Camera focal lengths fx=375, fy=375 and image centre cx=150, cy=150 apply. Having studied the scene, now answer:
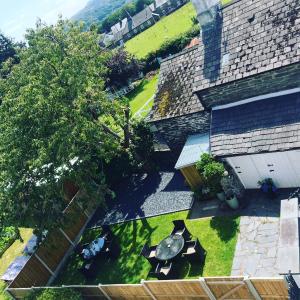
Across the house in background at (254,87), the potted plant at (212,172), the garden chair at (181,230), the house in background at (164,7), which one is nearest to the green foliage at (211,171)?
the potted plant at (212,172)

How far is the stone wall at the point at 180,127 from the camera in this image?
2364 cm

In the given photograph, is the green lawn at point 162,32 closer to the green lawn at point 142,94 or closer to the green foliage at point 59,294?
the green lawn at point 142,94

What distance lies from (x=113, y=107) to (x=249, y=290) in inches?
581

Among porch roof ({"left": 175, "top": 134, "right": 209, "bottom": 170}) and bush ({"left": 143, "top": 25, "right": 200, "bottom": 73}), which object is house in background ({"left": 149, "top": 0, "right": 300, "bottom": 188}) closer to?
porch roof ({"left": 175, "top": 134, "right": 209, "bottom": 170})

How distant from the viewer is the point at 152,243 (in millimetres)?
21484

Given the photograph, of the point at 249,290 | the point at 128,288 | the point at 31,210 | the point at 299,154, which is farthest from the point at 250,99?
the point at 31,210

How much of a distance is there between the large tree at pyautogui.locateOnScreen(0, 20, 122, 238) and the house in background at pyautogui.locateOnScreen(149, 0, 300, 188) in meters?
7.01

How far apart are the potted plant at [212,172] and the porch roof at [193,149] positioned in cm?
135

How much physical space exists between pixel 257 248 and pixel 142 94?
33.6 meters

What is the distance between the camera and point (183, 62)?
2597 centimetres

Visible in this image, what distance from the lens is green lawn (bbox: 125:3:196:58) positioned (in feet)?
246

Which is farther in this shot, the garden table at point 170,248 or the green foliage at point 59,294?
the garden table at point 170,248

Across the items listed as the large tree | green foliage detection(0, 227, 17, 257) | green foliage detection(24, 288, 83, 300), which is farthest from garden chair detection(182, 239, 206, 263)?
green foliage detection(0, 227, 17, 257)

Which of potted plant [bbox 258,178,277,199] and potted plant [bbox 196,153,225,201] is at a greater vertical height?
potted plant [bbox 196,153,225,201]
